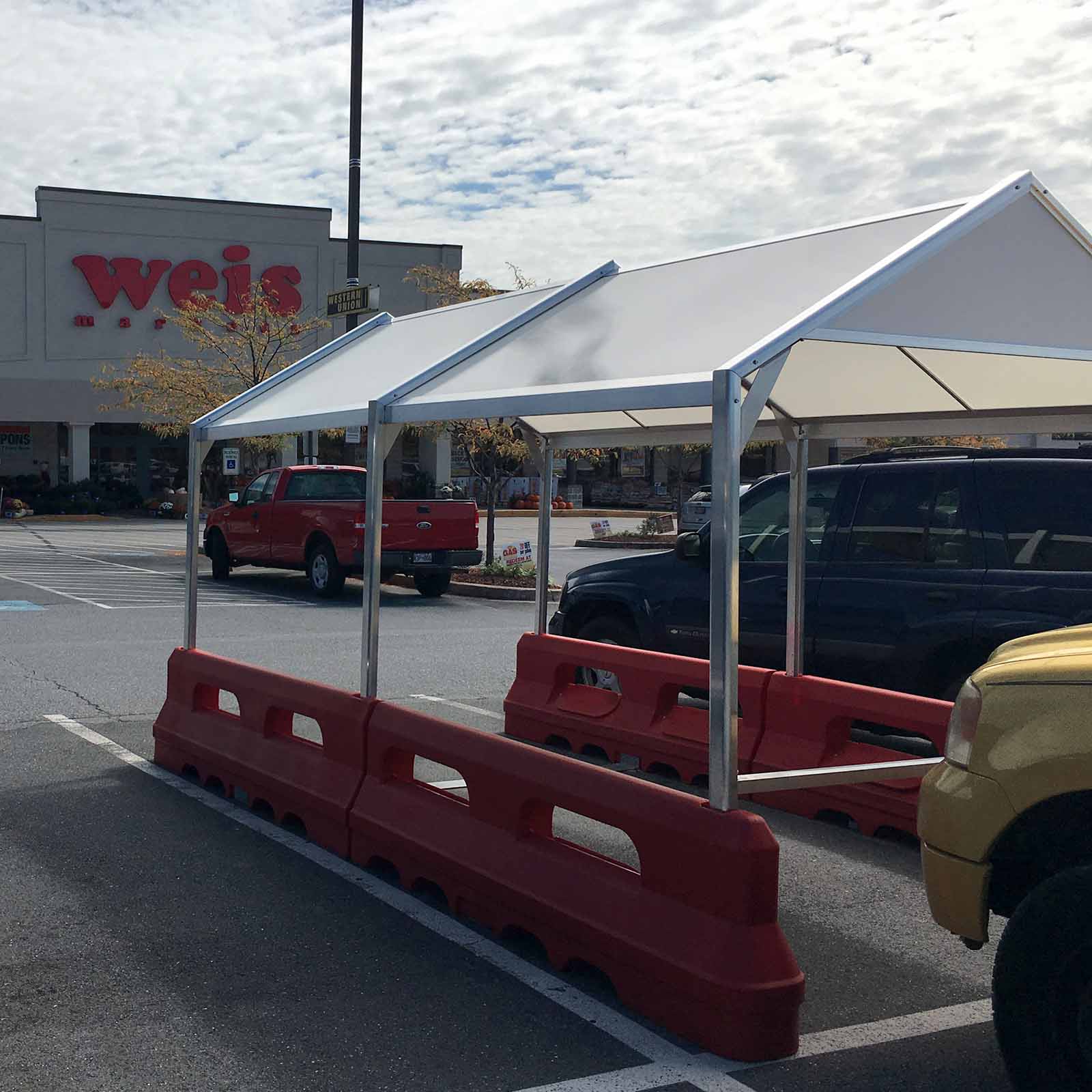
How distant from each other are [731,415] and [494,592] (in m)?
15.7

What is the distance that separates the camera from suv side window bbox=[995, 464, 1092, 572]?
22.9ft

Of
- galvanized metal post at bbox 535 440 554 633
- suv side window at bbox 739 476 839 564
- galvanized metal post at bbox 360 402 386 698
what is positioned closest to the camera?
galvanized metal post at bbox 360 402 386 698

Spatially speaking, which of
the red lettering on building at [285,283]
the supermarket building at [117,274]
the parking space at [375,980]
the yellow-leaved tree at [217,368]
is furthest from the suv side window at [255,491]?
the red lettering on building at [285,283]

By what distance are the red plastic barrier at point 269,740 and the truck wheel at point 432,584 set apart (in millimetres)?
11453

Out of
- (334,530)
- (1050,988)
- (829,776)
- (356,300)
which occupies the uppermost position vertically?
(356,300)

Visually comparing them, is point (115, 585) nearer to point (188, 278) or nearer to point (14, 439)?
point (188, 278)

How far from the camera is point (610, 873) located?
4730 millimetres

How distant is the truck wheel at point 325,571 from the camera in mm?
18547

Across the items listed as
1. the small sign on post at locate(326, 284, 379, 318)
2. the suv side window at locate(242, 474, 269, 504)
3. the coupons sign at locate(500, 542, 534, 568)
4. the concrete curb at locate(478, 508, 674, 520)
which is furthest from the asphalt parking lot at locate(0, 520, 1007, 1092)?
the concrete curb at locate(478, 508, 674, 520)

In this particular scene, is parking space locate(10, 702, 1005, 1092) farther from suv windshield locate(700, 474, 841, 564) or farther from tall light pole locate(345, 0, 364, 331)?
tall light pole locate(345, 0, 364, 331)

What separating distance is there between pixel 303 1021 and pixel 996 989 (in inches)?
84.1

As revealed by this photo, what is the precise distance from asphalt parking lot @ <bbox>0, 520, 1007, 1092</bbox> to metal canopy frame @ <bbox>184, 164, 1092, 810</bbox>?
78 cm

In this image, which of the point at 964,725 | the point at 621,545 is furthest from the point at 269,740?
the point at 621,545

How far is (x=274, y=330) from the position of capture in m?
29.0
